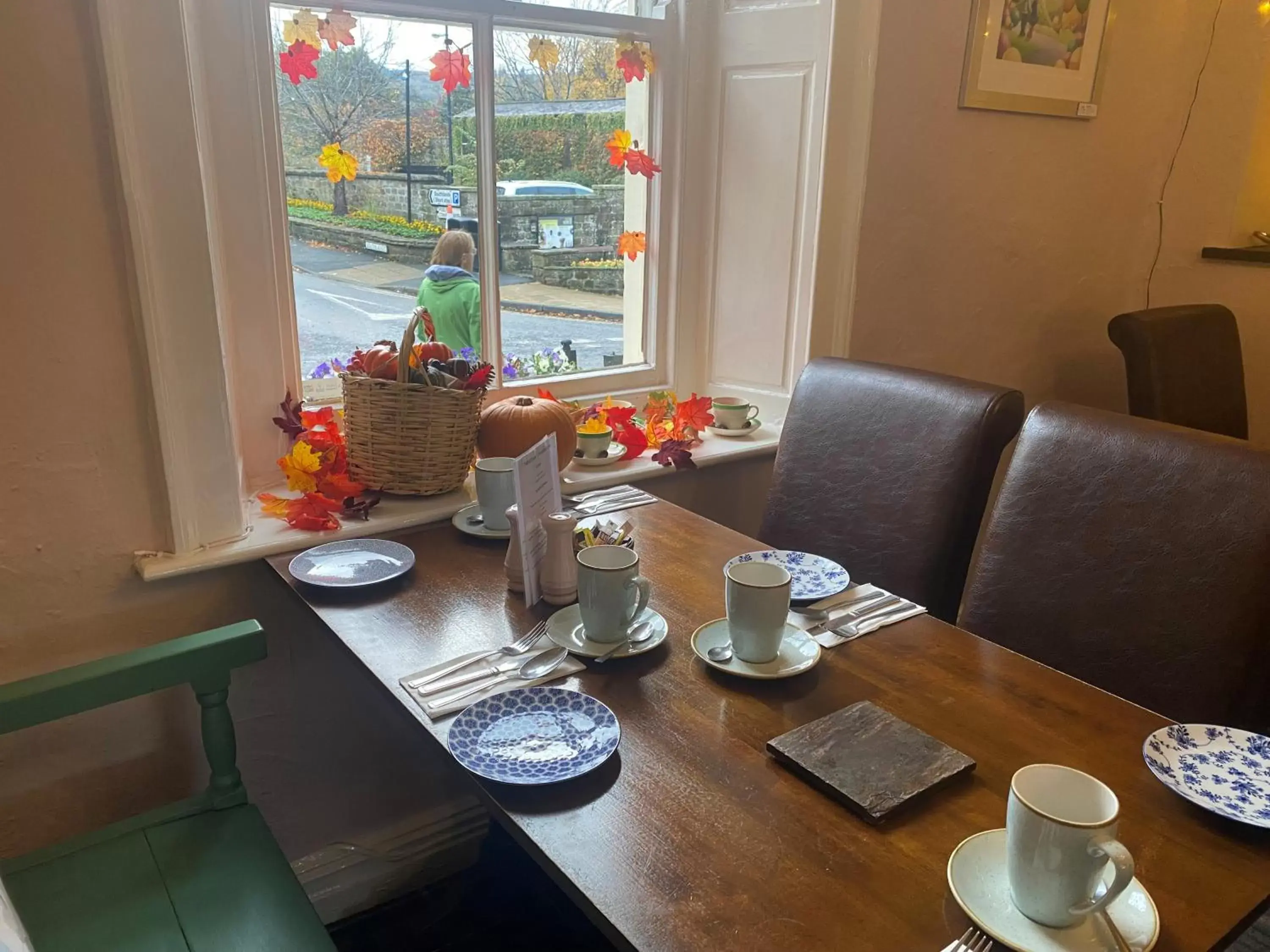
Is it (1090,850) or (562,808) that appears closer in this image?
(1090,850)

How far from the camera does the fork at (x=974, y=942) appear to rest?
2.17 ft

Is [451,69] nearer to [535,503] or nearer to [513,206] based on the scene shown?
[513,206]

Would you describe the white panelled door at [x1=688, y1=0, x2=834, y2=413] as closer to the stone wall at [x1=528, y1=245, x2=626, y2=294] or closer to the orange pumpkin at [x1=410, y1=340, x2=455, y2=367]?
the stone wall at [x1=528, y1=245, x2=626, y2=294]

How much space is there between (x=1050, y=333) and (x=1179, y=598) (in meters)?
1.42

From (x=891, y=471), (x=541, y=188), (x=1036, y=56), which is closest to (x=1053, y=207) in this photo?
(x=1036, y=56)

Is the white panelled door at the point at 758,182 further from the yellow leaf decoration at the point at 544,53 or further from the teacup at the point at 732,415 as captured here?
the yellow leaf decoration at the point at 544,53

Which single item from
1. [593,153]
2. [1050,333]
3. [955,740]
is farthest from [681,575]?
[1050,333]

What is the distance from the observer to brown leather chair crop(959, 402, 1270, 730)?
1049mm

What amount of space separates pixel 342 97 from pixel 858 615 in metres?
1.15

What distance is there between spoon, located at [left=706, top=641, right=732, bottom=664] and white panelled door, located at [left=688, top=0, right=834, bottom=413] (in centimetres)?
97

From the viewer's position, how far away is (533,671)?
1018 millimetres

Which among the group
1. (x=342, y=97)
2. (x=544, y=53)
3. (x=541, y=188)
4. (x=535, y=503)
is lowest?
(x=535, y=503)

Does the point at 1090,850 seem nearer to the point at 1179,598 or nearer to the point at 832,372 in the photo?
the point at 1179,598

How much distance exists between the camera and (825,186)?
1.80 metres
